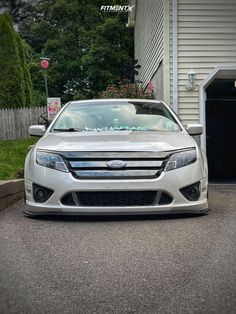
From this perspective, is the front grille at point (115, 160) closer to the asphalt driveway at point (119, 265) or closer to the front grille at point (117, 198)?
the front grille at point (117, 198)

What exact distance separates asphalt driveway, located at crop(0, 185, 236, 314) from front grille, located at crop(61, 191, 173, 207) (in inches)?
8.5

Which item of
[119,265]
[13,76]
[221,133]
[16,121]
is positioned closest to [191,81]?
[221,133]

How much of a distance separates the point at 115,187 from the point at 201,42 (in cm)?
728

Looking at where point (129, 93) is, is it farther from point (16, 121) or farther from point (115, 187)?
point (115, 187)

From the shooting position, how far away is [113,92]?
14047 millimetres

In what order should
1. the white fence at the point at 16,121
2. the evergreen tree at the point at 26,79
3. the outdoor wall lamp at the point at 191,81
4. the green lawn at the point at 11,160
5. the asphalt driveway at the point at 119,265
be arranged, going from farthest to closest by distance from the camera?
the white fence at the point at 16,121
the evergreen tree at the point at 26,79
the outdoor wall lamp at the point at 191,81
the green lawn at the point at 11,160
the asphalt driveway at the point at 119,265

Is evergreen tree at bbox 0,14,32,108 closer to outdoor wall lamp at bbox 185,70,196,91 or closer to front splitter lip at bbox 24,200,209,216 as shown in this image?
outdoor wall lamp at bbox 185,70,196,91

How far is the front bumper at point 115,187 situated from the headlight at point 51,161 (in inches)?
1.8

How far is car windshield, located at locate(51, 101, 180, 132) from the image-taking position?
6391 millimetres

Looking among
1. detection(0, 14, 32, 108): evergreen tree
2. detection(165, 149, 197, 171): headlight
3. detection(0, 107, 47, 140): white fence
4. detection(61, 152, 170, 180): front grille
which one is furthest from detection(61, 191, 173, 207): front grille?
detection(0, 107, 47, 140): white fence

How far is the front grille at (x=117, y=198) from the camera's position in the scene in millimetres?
5254

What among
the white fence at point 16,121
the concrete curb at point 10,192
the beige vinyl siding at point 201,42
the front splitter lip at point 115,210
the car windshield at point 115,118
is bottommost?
the white fence at point 16,121

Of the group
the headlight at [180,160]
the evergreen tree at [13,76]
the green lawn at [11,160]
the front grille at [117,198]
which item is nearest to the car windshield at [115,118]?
the headlight at [180,160]

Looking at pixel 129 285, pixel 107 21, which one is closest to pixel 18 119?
pixel 107 21
